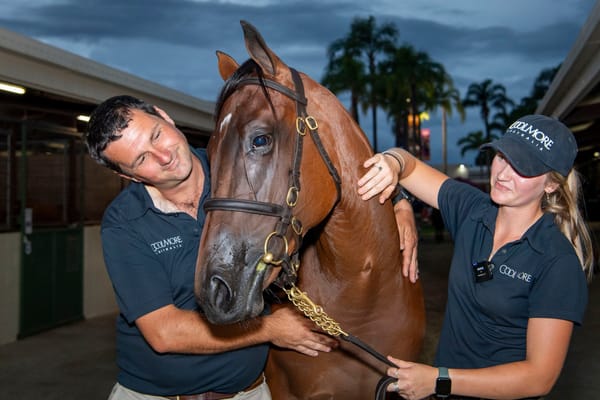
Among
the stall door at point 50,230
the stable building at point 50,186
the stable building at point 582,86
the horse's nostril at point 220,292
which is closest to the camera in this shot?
the horse's nostril at point 220,292

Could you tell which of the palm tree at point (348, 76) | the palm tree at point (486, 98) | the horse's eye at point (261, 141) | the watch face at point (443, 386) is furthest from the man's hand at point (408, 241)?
the palm tree at point (486, 98)

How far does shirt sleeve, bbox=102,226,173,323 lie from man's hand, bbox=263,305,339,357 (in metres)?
0.38

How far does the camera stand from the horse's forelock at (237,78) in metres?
1.82

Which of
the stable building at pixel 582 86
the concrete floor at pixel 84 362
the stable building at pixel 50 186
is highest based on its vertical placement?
the stable building at pixel 582 86

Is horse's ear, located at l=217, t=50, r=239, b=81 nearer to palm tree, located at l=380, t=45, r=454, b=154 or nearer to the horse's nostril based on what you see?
the horse's nostril

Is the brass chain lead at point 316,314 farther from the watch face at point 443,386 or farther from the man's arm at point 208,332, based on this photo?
the watch face at point 443,386

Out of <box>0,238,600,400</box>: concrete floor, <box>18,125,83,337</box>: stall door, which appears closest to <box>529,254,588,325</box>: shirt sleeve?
<box>0,238,600,400</box>: concrete floor

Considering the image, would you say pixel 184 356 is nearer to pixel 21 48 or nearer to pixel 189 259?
pixel 189 259

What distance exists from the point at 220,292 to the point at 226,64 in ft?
3.15

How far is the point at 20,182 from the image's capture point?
646cm

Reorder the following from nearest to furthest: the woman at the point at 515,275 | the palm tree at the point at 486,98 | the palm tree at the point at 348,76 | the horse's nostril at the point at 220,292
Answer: the horse's nostril at the point at 220,292
the woman at the point at 515,275
the palm tree at the point at 348,76
the palm tree at the point at 486,98

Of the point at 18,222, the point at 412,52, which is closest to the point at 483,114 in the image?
the point at 412,52

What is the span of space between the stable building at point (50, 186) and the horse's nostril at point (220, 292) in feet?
14.9

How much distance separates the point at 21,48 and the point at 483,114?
61.0 m
